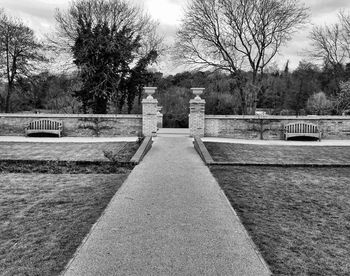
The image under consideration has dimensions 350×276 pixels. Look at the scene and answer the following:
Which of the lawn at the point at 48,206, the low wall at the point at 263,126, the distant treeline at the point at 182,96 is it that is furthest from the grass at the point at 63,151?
the distant treeline at the point at 182,96

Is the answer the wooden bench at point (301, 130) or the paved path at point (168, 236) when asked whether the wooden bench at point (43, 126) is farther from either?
the wooden bench at point (301, 130)

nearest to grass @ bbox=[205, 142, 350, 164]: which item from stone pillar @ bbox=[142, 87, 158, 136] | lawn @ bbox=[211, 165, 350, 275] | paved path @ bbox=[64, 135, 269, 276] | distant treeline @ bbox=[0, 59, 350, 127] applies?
lawn @ bbox=[211, 165, 350, 275]

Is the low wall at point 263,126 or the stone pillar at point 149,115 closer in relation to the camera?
the stone pillar at point 149,115

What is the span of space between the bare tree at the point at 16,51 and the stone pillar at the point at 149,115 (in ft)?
47.1

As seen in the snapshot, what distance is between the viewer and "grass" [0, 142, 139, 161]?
9.83m

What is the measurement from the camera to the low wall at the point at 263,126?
52.1ft

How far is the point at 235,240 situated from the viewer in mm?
Result: 3850

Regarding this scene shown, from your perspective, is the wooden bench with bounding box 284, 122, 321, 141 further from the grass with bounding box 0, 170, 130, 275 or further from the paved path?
the grass with bounding box 0, 170, 130, 275

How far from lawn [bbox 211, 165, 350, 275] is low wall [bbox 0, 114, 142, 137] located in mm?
8441

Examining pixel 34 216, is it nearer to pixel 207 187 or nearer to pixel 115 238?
pixel 115 238

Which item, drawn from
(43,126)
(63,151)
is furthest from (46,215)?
(43,126)

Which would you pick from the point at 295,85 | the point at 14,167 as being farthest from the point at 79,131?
the point at 295,85

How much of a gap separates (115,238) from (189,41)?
23.3 metres

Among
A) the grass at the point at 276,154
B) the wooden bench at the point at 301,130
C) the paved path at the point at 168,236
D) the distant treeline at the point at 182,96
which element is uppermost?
the distant treeline at the point at 182,96
